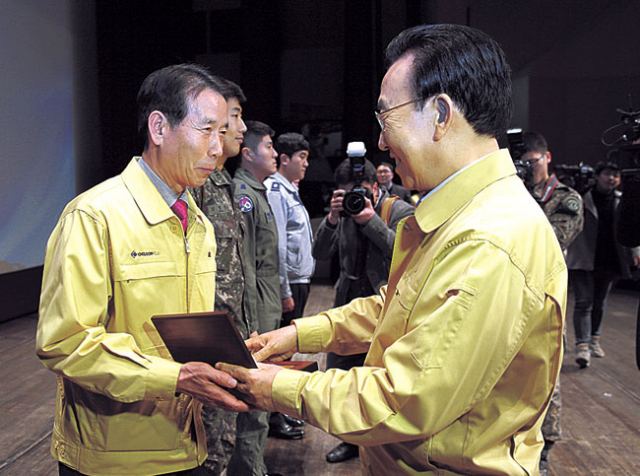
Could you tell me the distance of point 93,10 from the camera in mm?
5523

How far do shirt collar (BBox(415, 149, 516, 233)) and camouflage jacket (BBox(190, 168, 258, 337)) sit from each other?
120 centimetres

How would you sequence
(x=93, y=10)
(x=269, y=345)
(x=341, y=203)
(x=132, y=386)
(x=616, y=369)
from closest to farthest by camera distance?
(x=132, y=386) → (x=269, y=345) → (x=341, y=203) → (x=616, y=369) → (x=93, y=10)

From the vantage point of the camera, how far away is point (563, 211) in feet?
9.95

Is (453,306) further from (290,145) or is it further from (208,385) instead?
(290,145)

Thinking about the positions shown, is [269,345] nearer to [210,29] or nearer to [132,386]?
[132,386]

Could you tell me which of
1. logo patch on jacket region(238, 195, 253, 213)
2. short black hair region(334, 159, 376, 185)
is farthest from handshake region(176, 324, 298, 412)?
short black hair region(334, 159, 376, 185)

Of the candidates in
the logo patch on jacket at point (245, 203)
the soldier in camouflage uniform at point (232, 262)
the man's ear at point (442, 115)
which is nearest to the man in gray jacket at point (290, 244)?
the logo patch on jacket at point (245, 203)

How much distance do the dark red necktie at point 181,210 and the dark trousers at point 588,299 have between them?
3.69 metres

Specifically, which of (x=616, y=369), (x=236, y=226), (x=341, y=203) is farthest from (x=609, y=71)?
(x=236, y=226)

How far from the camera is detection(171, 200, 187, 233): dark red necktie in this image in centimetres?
132

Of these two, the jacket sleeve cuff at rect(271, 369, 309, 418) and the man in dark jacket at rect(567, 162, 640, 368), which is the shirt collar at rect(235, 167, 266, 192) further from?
the man in dark jacket at rect(567, 162, 640, 368)

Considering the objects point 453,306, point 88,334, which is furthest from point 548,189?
point 88,334

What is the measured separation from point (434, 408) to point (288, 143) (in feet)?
10.1

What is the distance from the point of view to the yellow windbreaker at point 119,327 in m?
1.04
